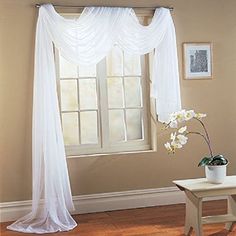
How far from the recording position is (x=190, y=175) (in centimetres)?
529

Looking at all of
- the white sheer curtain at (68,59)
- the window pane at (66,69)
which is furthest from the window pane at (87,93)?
the white sheer curtain at (68,59)

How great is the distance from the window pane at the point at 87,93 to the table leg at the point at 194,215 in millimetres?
1669

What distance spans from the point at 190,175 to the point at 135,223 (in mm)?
1098

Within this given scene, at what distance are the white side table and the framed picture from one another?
1.62 m

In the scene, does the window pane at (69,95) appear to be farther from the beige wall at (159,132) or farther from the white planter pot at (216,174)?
the white planter pot at (216,174)

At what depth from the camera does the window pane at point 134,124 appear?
5.24m

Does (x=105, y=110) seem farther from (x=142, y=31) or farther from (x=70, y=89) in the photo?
(x=142, y=31)

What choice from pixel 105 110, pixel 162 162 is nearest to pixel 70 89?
pixel 105 110

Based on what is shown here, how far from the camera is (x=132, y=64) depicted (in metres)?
5.25

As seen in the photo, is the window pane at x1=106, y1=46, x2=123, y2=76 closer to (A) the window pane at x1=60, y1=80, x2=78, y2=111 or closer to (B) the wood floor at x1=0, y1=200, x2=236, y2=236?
(A) the window pane at x1=60, y1=80, x2=78, y2=111

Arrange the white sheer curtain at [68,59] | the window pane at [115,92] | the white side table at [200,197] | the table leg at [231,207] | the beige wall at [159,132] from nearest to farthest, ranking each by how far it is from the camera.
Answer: the white side table at [200,197] → the table leg at [231,207] → the white sheer curtain at [68,59] → the beige wall at [159,132] → the window pane at [115,92]

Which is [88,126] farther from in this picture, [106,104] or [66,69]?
[66,69]

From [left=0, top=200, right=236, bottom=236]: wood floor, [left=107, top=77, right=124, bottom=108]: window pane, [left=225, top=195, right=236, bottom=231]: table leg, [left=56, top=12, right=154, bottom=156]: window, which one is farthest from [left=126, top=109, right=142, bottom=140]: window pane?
[left=225, top=195, right=236, bottom=231]: table leg

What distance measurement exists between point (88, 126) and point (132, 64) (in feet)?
2.88
